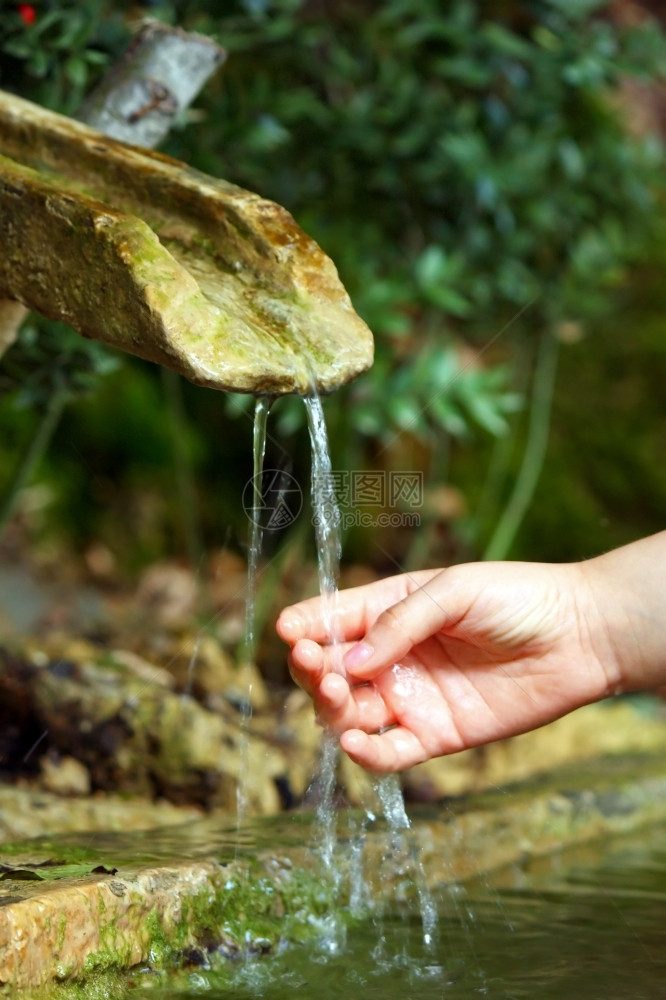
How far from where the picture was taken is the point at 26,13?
2.25 m

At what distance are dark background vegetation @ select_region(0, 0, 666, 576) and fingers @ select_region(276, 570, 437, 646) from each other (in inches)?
44.5

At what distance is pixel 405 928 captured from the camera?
1.85m

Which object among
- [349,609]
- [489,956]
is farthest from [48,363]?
[489,956]

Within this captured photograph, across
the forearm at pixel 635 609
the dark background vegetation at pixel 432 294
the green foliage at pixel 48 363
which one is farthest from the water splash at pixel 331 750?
the dark background vegetation at pixel 432 294

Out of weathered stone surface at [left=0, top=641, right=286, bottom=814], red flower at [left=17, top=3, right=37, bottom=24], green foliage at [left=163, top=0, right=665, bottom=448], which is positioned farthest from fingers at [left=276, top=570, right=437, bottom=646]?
green foliage at [left=163, top=0, right=665, bottom=448]

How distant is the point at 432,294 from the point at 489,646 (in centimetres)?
198

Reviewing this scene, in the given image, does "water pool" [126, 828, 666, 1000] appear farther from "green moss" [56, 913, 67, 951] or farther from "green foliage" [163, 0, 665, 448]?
"green foliage" [163, 0, 665, 448]

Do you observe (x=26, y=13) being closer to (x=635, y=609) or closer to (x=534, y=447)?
(x=635, y=609)

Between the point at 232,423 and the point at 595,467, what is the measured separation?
1.61 meters

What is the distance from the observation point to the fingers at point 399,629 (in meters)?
1.67

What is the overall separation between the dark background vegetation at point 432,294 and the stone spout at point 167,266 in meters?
0.79

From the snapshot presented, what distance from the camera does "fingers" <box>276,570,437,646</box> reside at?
1725mm

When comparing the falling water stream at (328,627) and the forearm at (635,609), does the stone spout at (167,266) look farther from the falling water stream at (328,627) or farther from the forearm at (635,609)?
the forearm at (635,609)

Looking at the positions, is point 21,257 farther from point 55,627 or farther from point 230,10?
point 55,627
